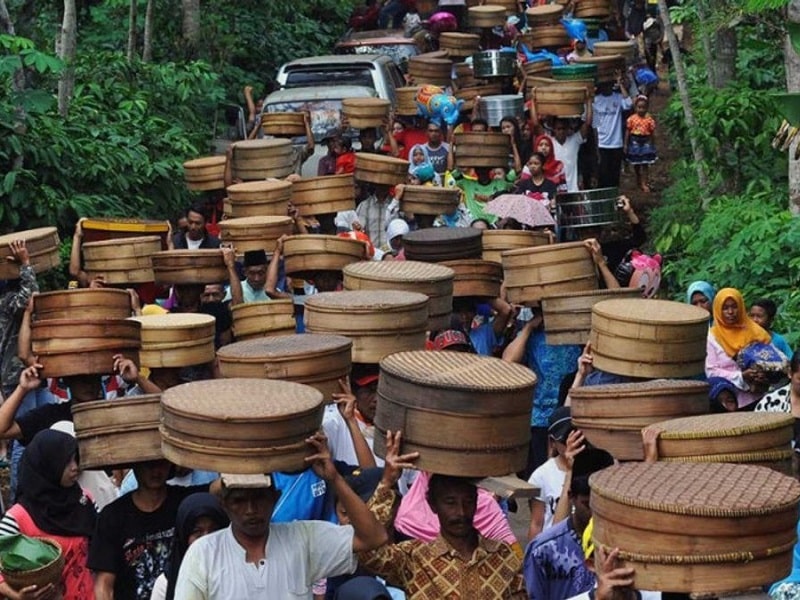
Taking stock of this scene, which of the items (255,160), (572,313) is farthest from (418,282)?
(255,160)

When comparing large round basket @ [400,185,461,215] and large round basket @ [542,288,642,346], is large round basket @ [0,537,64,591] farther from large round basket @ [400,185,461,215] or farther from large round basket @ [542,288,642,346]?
large round basket @ [400,185,461,215]

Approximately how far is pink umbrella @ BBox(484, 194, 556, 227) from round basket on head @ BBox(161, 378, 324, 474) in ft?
21.9

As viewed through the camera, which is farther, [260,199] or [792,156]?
[792,156]

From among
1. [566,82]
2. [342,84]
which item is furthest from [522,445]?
[342,84]

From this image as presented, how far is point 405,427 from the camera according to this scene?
6496 millimetres

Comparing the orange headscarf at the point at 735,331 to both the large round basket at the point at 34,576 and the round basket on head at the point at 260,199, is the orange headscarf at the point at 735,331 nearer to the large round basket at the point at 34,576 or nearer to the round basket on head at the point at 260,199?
the round basket on head at the point at 260,199

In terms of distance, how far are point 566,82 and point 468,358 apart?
10.6 m

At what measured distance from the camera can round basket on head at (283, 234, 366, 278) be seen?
10.9m

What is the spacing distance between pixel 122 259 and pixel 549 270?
2.80 m

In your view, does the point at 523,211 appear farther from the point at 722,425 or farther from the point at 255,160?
the point at 722,425

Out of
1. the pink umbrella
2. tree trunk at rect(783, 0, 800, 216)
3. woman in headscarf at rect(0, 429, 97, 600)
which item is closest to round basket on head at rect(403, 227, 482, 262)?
the pink umbrella

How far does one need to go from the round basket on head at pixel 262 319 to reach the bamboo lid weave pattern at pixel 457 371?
10.7 ft

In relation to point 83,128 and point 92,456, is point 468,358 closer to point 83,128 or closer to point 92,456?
point 92,456

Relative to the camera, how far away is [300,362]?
25.8 ft
